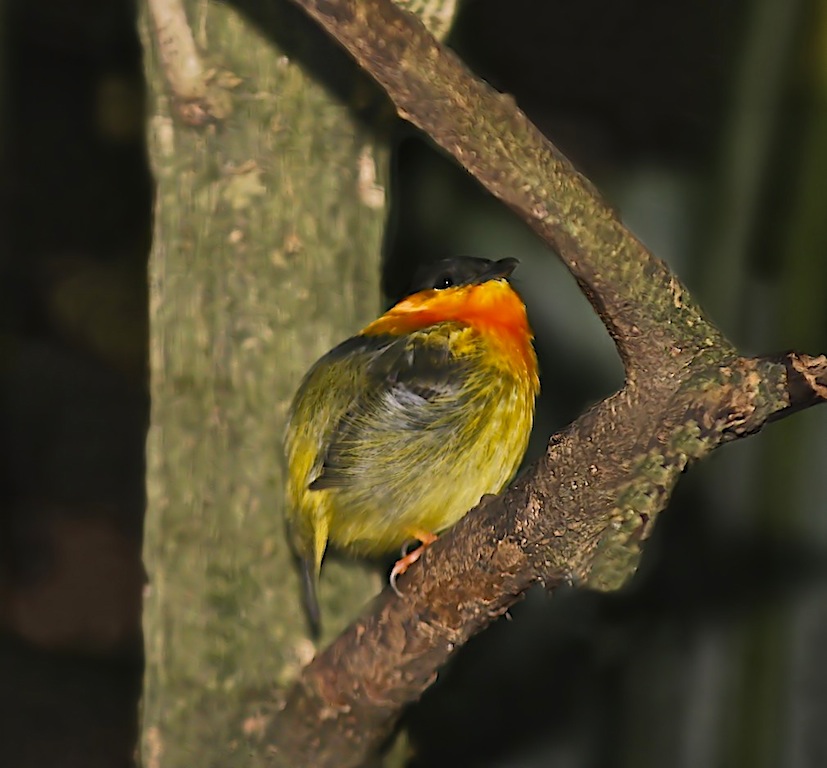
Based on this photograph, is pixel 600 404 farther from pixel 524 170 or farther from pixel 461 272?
pixel 461 272

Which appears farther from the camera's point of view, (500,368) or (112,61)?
(112,61)

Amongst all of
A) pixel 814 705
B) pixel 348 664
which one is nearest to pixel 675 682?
pixel 814 705

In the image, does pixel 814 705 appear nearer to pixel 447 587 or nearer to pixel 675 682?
pixel 675 682

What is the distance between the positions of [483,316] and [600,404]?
601 mm

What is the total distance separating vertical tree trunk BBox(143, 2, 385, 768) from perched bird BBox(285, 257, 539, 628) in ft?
0.20

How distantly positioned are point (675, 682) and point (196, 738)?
957mm

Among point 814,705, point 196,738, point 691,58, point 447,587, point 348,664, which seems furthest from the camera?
point 691,58

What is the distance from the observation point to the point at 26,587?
2436 mm

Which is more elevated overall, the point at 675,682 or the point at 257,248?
the point at 257,248

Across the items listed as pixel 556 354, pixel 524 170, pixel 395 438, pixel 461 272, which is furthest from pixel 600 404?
pixel 556 354

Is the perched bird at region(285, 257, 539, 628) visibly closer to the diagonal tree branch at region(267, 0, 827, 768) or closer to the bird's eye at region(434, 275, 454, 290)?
the bird's eye at region(434, 275, 454, 290)

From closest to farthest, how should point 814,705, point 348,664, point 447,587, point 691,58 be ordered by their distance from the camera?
point 447,587, point 348,664, point 814,705, point 691,58

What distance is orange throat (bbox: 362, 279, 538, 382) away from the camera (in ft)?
5.24

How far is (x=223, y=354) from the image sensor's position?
1480mm
